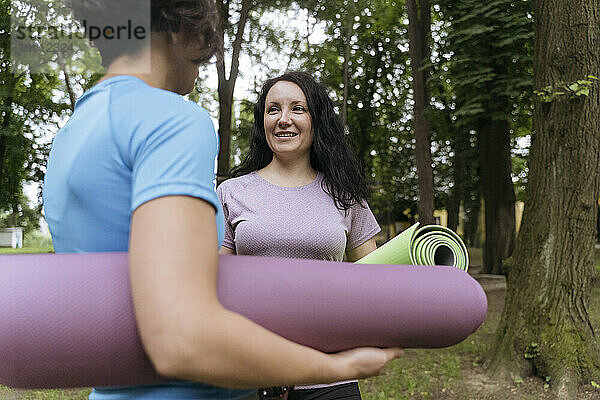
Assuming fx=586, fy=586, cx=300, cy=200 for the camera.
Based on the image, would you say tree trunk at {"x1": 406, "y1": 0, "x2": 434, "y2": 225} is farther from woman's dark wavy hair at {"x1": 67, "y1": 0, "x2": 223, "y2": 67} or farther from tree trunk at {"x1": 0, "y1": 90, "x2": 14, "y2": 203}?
woman's dark wavy hair at {"x1": 67, "y1": 0, "x2": 223, "y2": 67}

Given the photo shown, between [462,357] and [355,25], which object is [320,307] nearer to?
[462,357]

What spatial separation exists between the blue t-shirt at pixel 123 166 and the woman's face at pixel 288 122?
1.53 meters

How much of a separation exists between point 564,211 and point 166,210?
201 inches

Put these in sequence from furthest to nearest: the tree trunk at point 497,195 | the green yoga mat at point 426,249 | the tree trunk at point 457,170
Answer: the tree trunk at point 457,170 → the tree trunk at point 497,195 → the green yoga mat at point 426,249

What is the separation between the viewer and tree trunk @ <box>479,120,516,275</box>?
11.9 m

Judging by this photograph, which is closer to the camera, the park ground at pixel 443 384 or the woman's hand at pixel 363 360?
the woman's hand at pixel 363 360

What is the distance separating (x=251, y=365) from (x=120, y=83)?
1.67 feet

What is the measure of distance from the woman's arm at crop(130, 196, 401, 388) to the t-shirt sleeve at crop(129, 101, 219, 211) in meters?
0.02

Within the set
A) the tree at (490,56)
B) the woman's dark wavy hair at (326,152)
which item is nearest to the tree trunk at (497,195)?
the tree at (490,56)

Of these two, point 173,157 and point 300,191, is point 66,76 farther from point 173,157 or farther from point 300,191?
point 173,157

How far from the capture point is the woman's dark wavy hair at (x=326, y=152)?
2.47 meters

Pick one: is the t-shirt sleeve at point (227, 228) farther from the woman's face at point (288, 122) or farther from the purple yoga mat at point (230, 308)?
the purple yoga mat at point (230, 308)

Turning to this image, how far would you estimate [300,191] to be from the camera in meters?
2.50

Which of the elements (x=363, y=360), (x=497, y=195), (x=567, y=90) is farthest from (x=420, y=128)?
(x=363, y=360)
